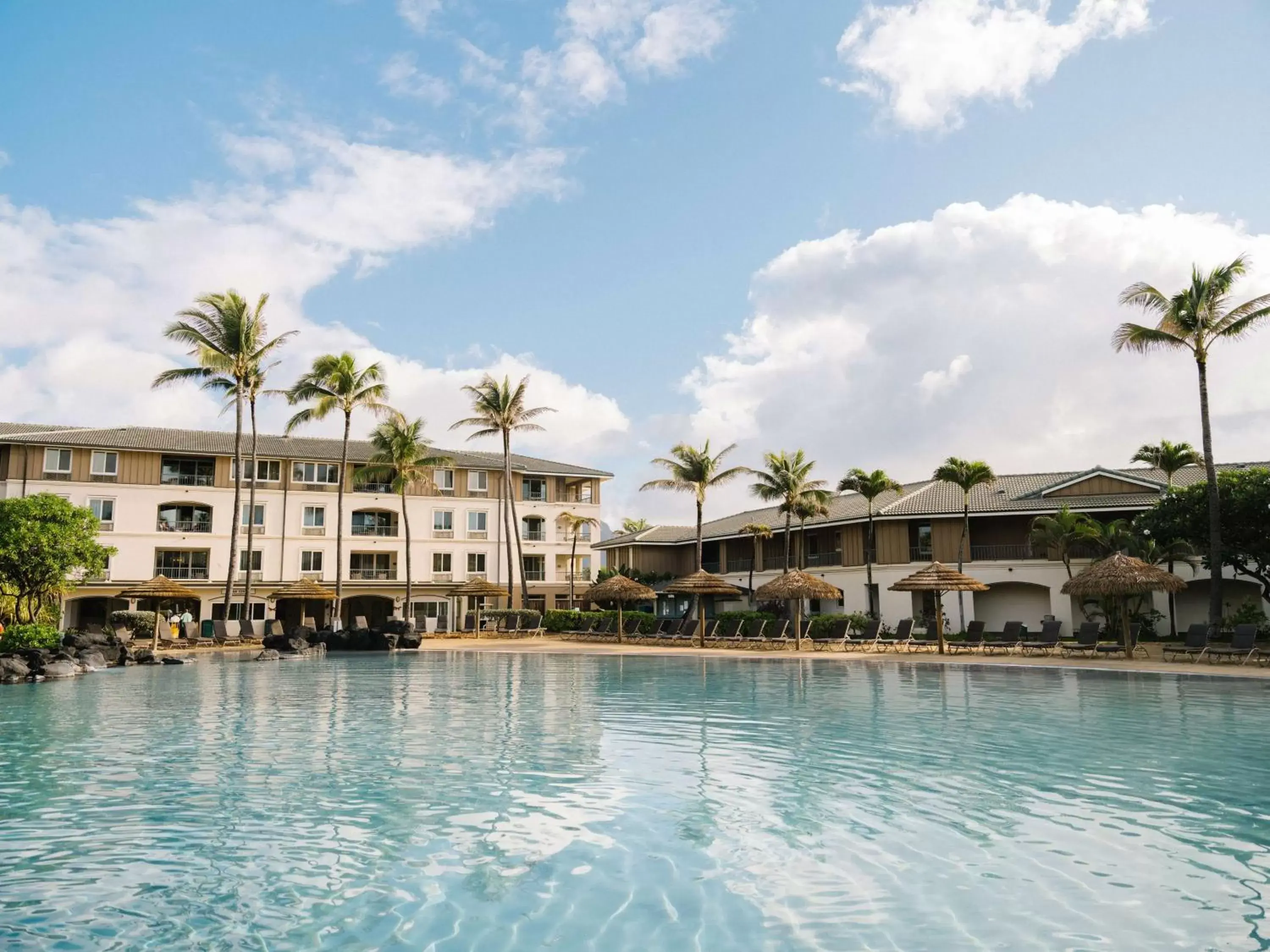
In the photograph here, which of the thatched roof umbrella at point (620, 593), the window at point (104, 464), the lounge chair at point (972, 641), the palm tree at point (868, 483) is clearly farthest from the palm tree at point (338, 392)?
the lounge chair at point (972, 641)

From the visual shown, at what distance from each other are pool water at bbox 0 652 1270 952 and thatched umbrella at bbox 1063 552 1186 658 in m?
8.78

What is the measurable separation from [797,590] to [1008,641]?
20.4 ft

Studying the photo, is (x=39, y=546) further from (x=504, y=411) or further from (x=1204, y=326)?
(x=1204, y=326)

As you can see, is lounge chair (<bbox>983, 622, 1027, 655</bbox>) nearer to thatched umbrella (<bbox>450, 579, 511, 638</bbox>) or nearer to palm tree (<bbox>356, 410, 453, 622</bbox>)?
thatched umbrella (<bbox>450, 579, 511, 638</bbox>)

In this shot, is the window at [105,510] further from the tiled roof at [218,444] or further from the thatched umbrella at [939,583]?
the thatched umbrella at [939,583]

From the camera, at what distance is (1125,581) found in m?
21.9

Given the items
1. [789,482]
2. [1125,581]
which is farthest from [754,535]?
[1125,581]

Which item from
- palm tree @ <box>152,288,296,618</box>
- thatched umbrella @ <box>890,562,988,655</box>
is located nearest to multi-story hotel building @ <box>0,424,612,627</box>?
palm tree @ <box>152,288,296,618</box>

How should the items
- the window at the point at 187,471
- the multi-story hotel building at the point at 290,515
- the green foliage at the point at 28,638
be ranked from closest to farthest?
the green foliage at the point at 28,638 → the multi-story hotel building at the point at 290,515 → the window at the point at 187,471

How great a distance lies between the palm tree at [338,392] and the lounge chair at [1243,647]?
→ 99.4 ft

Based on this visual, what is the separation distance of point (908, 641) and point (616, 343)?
12.6 m

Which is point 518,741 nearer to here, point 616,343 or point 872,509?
point 616,343

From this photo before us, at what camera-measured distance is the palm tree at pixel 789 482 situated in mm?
37531

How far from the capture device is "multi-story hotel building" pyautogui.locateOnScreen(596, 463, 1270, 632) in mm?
35438
